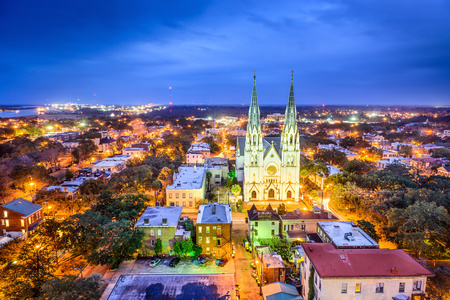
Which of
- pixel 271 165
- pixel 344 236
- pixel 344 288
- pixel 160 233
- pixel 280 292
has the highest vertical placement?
pixel 271 165

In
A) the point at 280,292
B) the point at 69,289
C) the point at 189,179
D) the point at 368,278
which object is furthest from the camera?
the point at 189,179

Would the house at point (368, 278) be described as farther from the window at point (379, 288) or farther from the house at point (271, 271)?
the house at point (271, 271)

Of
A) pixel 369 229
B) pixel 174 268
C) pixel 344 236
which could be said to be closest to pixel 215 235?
pixel 174 268

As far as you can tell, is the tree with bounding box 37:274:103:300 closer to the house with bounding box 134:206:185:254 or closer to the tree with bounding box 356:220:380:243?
the house with bounding box 134:206:185:254

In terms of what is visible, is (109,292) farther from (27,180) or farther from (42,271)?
(27,180)

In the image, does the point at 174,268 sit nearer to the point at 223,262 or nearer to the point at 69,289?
the point at 223,262

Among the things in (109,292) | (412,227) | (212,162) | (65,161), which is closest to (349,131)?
(212,162)

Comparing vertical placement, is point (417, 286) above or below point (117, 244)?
below
